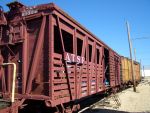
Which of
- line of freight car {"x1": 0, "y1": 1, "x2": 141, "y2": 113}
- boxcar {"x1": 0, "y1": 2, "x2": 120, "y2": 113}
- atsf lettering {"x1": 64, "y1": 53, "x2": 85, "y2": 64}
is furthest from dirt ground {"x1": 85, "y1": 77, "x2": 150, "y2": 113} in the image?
line of freight car {"x1": 0, "y1": 1, "x2": 141, "y2": 113}

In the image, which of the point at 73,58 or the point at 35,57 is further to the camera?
the point at 73,58

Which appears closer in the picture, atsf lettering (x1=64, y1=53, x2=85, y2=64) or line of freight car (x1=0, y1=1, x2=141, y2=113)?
line of freight car (x1=0, y1=1, x2=141, y2=113)

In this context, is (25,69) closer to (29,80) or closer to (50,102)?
(29,80)

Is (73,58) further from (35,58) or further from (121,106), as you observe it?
(121,106)

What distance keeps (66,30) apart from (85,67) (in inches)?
97.7

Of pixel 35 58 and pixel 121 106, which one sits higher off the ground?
pixel 35 58

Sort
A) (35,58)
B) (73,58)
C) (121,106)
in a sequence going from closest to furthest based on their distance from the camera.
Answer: (35,58), (73,58), (121,106)

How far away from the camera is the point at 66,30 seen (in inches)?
328

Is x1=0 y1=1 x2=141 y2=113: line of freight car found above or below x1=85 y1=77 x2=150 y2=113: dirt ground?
above

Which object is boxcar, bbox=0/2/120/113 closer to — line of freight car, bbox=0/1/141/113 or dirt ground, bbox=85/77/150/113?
line of freight car, bbox=0/1/141/113

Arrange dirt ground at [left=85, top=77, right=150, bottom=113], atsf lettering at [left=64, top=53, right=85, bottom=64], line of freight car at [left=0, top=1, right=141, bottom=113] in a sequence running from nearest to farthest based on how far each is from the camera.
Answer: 1. line of freight car at [left=0, top=1, right=141, bottom=113]
2. atsf lettering at [left=64, top=53, right=85, bottom=64]
3. dirt ground at [left=85, top=77, right=150, bottom=113]

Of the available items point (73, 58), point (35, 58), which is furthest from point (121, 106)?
point (35, 58)

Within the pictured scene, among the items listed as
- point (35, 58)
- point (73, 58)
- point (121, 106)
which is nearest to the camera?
point (35, 58)

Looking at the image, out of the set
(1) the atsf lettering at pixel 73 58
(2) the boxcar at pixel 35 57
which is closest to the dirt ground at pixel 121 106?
(1) the atsf lettering at pixel 73 58
